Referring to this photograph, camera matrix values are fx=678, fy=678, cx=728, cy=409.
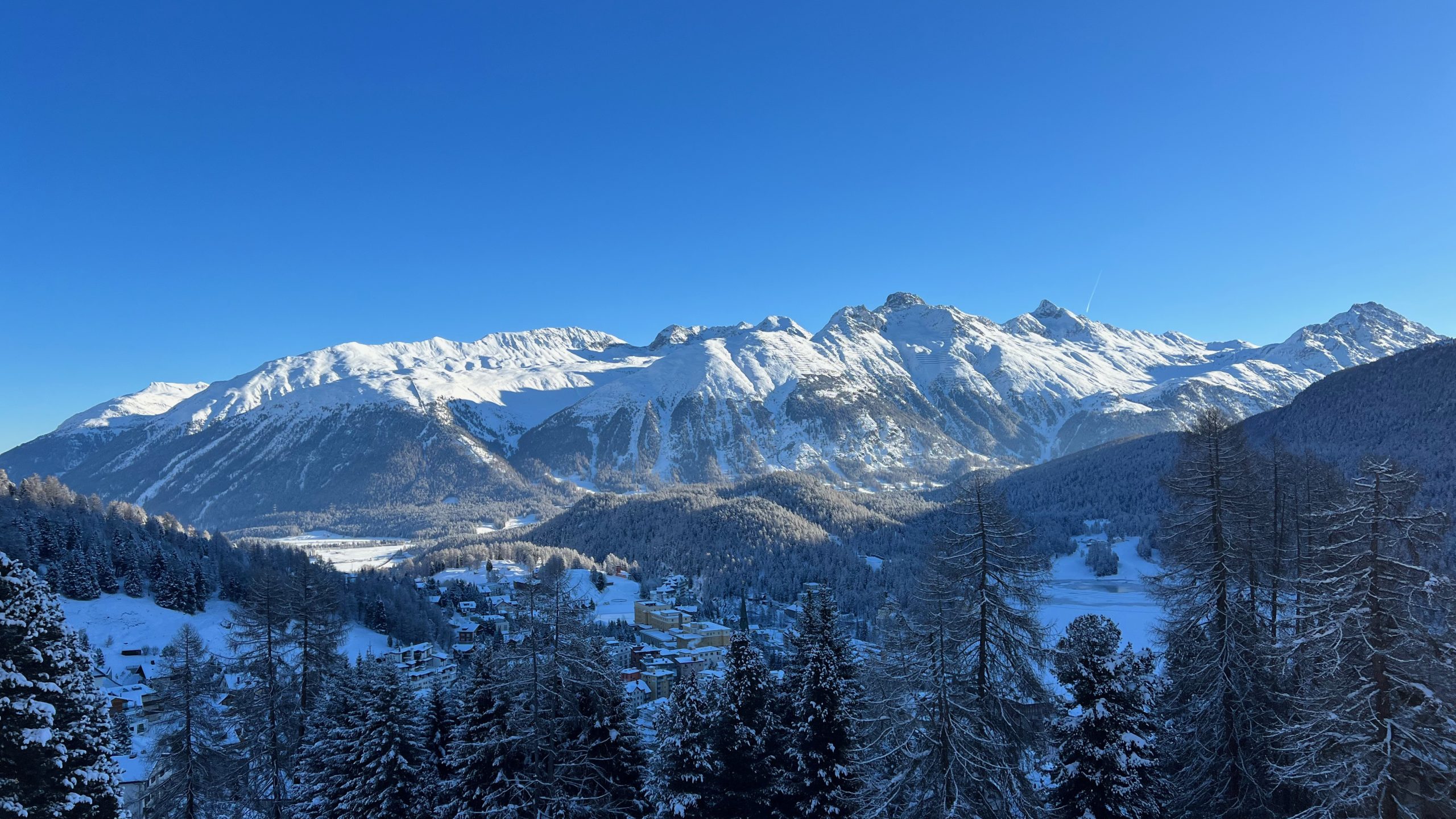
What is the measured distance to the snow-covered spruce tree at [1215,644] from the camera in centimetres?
1689

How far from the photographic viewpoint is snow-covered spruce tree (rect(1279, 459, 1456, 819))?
11.9m

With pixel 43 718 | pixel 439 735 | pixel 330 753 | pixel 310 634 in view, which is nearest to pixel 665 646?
pixel 439 735

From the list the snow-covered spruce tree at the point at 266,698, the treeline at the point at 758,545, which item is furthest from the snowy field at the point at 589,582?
the snow-covered spruce tree at the point at 266,698

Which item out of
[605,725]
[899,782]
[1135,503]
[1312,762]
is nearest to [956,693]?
[899,782]

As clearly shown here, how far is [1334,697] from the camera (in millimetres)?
13102

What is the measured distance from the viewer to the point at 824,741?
19.5 meters

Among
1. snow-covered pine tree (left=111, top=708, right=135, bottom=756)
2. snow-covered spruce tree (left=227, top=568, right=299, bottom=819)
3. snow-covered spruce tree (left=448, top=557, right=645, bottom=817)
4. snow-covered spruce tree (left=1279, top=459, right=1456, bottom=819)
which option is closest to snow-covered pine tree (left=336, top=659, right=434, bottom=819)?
snow-covered spruce tree (left=448, top=557, right=645, bottom=817)

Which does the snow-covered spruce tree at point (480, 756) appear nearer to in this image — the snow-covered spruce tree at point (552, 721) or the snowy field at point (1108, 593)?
the snow-covered spruce tree at point (552, 721)

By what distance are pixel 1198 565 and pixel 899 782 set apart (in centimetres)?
1040

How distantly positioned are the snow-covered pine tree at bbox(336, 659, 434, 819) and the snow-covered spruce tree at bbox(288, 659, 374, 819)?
7.5 inches

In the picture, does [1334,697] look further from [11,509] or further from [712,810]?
[11,509]

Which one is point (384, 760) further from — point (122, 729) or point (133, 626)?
point (133, 626)

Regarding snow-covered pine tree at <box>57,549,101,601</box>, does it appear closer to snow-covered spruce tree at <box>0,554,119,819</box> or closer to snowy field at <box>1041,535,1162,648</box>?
snow-covered spruce tree at <box>0,554,119,819</box>

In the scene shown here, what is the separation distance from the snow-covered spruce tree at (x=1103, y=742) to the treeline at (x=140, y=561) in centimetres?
5724
